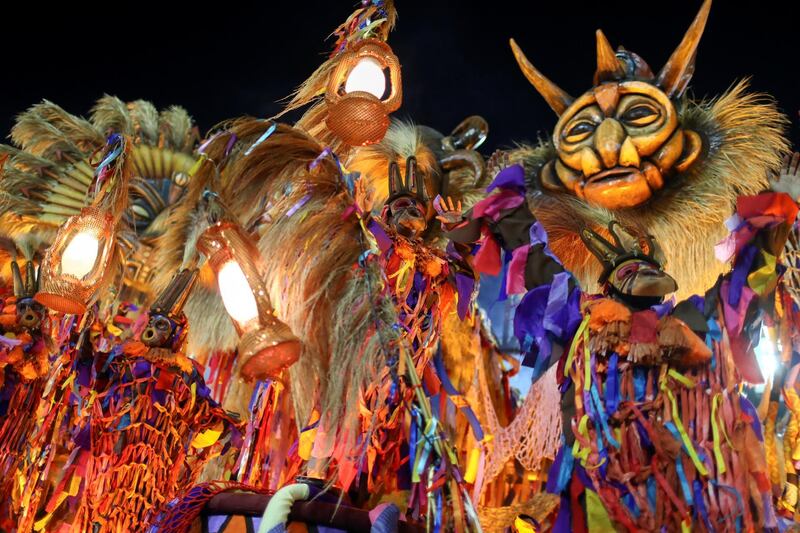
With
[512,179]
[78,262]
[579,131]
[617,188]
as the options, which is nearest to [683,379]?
[512,179]

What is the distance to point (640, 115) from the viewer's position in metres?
2.92

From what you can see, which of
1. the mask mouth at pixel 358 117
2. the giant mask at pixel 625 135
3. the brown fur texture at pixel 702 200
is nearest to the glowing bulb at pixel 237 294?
the mask mouth at pixel 358 117

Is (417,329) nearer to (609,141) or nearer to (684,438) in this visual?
(684,438)

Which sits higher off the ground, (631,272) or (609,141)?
(609,141)

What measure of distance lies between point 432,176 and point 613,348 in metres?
1.65

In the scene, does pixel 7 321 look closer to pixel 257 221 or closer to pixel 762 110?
pixel 257 221

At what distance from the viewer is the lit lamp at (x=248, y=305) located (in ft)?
5.83

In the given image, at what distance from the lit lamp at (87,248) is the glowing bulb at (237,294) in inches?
19.9

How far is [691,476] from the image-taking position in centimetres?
166

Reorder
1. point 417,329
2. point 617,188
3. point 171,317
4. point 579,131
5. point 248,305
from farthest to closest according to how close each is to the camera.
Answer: point 579,131 → point 617,188 → point 171,317 → point 417,329 → point 248,305

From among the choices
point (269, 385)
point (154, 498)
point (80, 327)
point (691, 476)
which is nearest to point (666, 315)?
point (691, 476)

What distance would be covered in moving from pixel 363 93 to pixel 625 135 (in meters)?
1.26

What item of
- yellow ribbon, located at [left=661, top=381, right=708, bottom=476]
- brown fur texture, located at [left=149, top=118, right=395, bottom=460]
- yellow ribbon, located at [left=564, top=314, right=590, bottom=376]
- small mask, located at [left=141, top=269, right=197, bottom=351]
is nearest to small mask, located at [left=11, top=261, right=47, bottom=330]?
small mask, located at [left=141, top=269, right=197, bottom=351]

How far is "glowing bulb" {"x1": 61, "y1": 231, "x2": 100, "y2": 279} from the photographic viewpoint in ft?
7.22
